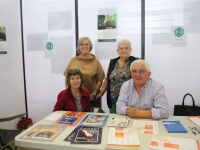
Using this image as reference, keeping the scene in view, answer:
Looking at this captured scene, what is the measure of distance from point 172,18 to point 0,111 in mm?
3228

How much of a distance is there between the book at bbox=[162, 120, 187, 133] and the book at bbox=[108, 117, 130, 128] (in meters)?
0.32

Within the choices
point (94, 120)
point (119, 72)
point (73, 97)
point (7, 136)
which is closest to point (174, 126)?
point (94, 120)

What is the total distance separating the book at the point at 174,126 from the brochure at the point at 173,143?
140 mm

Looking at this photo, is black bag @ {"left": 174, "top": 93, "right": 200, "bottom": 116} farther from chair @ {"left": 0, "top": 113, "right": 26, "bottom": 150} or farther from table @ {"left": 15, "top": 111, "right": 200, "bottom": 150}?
chair @ {"left": 0, "top": 113, "right": 26, "bottom": 150}

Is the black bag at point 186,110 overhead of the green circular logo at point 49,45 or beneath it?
beneath

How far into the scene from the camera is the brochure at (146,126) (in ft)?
4.46

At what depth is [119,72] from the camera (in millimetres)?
2268

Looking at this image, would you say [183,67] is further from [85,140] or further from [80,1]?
[85,140]

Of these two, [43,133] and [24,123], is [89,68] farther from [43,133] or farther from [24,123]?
[24,123]

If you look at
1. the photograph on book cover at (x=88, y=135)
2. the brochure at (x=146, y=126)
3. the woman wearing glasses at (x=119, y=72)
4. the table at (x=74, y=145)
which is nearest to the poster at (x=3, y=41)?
the woman wearing glasses at (x=119, y=72)

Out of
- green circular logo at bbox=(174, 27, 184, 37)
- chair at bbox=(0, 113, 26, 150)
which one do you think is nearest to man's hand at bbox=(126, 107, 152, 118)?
chair at bbox=(0, 113, 26, 150)

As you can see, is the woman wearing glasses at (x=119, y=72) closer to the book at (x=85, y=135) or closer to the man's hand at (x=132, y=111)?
the man's hand at (x=132, y=111)

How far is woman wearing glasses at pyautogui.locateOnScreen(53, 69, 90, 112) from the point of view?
2.03 meters

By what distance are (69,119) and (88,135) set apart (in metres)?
0.41
